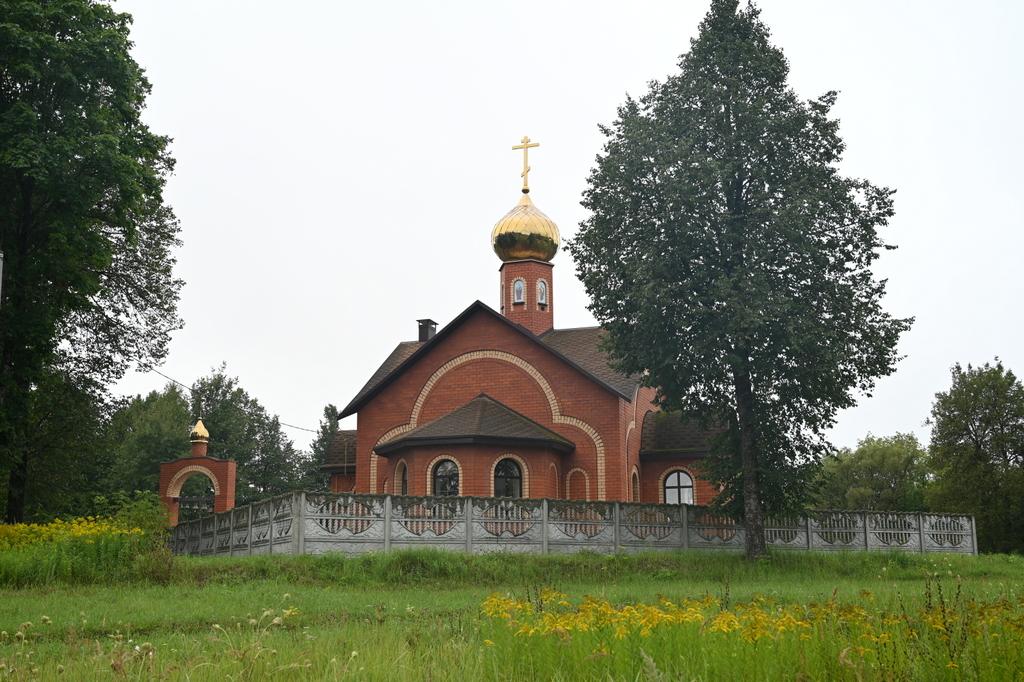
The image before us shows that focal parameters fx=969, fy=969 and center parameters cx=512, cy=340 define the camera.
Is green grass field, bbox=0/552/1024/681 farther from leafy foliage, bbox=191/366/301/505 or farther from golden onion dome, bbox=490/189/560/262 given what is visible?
leafy foliage, bbox=191/366/301/505

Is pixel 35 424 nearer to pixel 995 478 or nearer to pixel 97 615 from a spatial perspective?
pixel 97 615

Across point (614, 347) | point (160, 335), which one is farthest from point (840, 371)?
point (160, 335)

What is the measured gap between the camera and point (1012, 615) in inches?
284

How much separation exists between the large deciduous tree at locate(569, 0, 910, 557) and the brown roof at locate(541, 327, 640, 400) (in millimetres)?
6106

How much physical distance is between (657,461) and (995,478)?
18.7 m

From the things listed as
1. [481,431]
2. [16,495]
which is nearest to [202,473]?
[16,495]

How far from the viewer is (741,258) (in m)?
21.3

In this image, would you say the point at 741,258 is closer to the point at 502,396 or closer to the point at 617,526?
the point at 617,526

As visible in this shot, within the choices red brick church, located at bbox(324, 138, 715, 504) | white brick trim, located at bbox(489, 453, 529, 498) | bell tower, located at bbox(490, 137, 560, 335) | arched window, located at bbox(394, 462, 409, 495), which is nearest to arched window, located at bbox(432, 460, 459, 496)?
red brick church, located at bbox(324, 138, 715, 504)

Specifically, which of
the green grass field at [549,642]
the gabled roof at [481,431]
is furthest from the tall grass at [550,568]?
the gabled roof at [481,431]

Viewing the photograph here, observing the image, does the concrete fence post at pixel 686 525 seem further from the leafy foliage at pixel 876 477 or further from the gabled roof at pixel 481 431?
the leafy foliage at pixel 876 477

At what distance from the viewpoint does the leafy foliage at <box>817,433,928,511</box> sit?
61.8 metres

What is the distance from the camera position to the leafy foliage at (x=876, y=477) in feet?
203

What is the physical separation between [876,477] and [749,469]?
4668 centimetres
